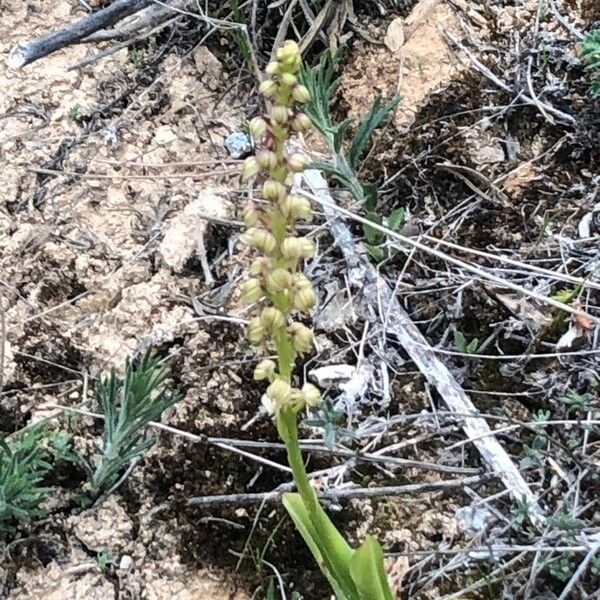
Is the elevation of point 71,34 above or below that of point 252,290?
above

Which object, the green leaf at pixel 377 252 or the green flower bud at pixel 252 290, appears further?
the green leaf at pixel 377 252

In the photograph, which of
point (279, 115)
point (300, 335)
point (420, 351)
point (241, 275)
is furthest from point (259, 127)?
point (241, 275)

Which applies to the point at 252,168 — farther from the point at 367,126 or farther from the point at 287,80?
the point at 367,126

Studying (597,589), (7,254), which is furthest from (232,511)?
(7,254)

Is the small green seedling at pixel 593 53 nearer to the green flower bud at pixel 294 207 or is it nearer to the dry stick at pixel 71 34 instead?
the dry stick at pixel 71 34

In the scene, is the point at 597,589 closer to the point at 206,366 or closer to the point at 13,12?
the point at 206,366

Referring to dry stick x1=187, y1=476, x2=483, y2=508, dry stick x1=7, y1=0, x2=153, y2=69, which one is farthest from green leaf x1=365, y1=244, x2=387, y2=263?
dry stick x1=7, y1=0, x2=153, y2=69

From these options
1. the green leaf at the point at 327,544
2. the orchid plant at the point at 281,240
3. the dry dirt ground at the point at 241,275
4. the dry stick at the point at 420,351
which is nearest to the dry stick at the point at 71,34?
the dry dirt ground at the point at 241,275
